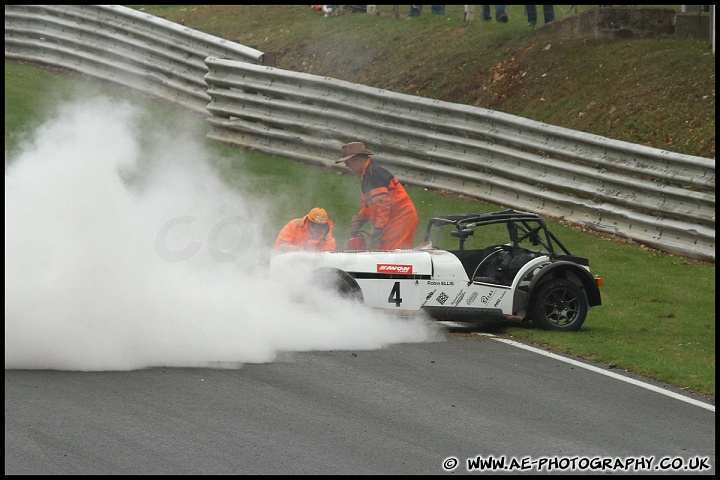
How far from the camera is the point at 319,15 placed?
22.1 meters

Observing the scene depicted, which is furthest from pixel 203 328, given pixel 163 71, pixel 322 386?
pixel 163 71

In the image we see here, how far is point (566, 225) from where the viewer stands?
14695 mm

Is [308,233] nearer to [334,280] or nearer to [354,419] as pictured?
[334,280]

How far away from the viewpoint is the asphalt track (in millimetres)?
6176

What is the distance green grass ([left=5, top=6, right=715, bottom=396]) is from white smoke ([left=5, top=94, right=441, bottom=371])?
1.95 meters

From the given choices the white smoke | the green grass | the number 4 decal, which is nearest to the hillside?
the green grass

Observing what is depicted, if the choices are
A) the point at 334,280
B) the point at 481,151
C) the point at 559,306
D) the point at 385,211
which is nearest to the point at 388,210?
the point at 385,211

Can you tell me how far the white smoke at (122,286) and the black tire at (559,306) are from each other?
1.08m

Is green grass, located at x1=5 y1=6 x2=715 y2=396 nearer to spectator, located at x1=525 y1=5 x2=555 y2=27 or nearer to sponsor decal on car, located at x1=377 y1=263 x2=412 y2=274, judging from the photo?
spectator, located at x1=525 y1=5 x2=555 y2=27

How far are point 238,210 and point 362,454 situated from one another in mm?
6294

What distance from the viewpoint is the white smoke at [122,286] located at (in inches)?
325

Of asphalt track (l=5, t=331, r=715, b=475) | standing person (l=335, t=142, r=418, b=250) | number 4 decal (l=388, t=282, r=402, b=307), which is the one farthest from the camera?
standing person (l=335, t=142, r=418, b=250)

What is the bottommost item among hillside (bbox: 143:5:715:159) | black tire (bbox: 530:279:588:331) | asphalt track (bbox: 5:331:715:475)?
asphalt track (bbox: 5:331:715:475)

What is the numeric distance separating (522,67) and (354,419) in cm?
1193
